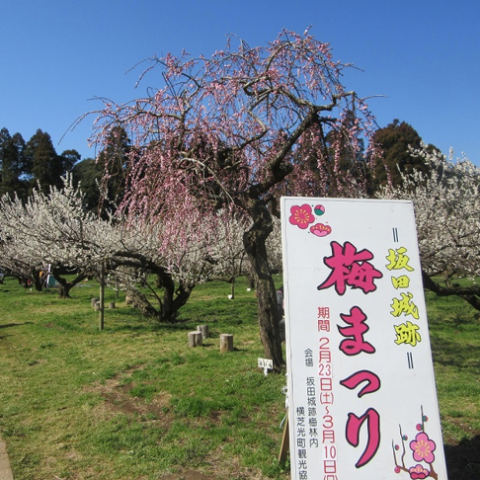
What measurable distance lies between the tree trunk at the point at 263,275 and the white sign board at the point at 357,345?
2.91 metres

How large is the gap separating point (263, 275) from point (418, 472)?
3.63m

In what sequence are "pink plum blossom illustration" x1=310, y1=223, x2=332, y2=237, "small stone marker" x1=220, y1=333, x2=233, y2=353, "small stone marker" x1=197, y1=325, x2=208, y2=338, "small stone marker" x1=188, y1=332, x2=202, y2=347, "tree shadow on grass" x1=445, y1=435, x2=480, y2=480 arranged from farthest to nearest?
"small stone marker" x1=197, y1=325, x2=208, y2=338 → "small stone marker" x1=188, y1=332, x2=202, y2=347 → "small stone marker" x1=220, y1=333, x2=233, y2=353 → "tree shadow on grass" x1=445, y1=435, x2=480, y2=480 → "pink plum blossom illustration" x1=310, y1=223, x2=332, y2=237

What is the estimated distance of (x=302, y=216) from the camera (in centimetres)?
312

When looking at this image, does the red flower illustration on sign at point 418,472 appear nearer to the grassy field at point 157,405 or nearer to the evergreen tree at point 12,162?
the grassy field at point 157,405

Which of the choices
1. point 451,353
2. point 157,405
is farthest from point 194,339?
point 451,353

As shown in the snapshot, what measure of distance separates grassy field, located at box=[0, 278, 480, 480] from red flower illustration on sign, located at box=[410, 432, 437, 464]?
3.75ft

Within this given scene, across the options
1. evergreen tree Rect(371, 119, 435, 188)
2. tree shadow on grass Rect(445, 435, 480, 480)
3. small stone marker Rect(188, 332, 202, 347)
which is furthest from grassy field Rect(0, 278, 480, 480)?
evergreen tree Rect(371, 119, 435, 188)

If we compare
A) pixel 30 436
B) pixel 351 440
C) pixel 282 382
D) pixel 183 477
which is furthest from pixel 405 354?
pixel 30 436

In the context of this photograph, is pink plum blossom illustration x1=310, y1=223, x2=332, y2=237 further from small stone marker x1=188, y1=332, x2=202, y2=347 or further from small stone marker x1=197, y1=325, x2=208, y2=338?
small stone marker x1=197, y1=325, x2=208, y2=338

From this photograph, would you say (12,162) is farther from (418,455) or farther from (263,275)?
(418,455)

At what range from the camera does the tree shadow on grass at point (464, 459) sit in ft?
11.8

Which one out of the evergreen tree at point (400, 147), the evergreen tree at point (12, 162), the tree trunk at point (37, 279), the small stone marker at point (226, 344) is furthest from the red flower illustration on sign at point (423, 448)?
the evergreen tree at point (12, 162)

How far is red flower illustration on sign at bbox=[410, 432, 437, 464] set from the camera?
2.75 metres

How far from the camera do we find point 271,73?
5.30m
